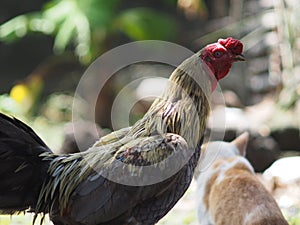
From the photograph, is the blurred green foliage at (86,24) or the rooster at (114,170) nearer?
the rooster at (114,170)

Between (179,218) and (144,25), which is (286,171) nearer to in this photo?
(179,218)

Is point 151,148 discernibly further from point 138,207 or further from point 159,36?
point 159,36

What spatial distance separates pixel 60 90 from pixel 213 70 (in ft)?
28.6

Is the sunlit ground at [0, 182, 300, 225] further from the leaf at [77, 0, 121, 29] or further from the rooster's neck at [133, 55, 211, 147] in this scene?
the leaf at [77, 0, 121, 29]

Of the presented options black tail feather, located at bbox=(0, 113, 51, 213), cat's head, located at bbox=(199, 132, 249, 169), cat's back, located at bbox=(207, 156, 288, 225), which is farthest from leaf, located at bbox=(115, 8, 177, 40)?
black tail feather, located at bbox=(0, 113, 51, 213)

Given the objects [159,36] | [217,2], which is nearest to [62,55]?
[159,36]

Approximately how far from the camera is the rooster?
4070mm

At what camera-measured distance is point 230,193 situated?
5.16 metres

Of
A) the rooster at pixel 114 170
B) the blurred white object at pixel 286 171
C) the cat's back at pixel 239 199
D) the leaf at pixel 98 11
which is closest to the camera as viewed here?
the rooster at pixel 114 170

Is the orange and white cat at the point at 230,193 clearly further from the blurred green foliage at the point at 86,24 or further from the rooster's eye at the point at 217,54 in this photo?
the blurred green foliage at the point at 86,24

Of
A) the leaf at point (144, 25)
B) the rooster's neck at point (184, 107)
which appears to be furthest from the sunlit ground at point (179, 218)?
the leaf at point (144, 25)

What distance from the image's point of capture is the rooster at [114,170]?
160 inches

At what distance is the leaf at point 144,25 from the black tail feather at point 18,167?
6.65 m

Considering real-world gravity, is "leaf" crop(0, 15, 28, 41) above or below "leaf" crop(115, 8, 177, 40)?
above
